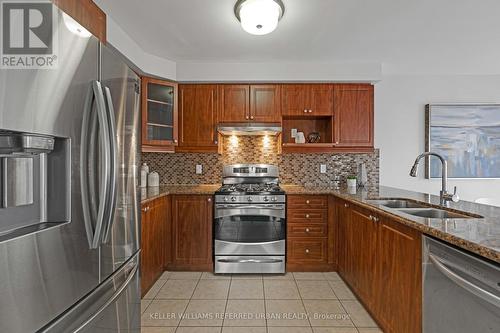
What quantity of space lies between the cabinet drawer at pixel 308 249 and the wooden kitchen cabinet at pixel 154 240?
142 centimetres

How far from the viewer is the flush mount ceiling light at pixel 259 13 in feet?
7.05

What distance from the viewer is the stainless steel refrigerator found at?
818mm

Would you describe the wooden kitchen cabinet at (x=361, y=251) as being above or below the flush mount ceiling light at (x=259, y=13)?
below

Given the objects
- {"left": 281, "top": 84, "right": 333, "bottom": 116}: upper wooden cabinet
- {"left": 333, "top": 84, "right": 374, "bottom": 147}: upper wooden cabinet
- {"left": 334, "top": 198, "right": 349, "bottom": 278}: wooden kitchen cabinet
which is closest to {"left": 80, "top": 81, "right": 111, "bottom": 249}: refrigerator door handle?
{"left": 334, "top": 198, "right": 349, "bottom": 278}: wooden kitchen cabinet

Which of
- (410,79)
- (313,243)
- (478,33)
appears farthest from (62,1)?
(410,79)

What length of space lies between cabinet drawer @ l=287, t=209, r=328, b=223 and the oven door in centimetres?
11

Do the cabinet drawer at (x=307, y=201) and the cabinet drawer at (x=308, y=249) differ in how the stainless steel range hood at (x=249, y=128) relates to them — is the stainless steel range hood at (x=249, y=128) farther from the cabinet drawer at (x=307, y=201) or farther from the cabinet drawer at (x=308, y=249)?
the cabinet drawer at (x=308, y=249)

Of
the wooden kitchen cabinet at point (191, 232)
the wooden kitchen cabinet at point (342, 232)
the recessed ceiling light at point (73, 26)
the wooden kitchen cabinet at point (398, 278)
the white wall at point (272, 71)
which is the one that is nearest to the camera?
the recessed ceiling light at point (73, 26)

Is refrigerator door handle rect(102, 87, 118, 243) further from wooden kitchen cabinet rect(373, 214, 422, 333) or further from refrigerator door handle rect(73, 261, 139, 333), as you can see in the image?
wooden kitchen cabinet rect(373, 214, 422, 333)

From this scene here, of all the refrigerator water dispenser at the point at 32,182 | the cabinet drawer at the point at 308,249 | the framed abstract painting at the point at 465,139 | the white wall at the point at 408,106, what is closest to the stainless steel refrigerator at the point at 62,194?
the refrigerator water dispenser at the point at 32,182

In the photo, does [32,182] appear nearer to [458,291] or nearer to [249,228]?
[458,291]

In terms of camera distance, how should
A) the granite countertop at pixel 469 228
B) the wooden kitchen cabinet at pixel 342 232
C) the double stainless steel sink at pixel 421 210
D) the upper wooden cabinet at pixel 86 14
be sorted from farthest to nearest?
1. the wooden kitchen cabinet at pixel 342 232
2. the double stainless steel sink at pixel 421 210
3. the upper wooden cabinet at pixel 86 14
4. the granite countertop at pixel 469 228

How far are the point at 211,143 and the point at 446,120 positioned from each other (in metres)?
3.17

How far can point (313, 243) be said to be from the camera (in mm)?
3361
